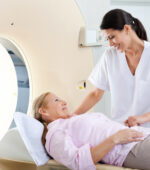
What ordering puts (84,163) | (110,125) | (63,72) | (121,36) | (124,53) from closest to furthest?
(84,163) < (110,125) < (121,36) < (124,53) < (63,72)

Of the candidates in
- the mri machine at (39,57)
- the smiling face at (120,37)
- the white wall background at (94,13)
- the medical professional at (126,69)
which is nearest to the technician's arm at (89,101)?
the medical professional at (126,69)

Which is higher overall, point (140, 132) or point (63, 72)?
Answer: point (63, 72)

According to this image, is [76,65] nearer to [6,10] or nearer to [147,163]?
[6,10]

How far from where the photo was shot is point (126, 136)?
60.1 inches

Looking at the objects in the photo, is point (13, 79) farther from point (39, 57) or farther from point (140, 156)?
point (140, 156)

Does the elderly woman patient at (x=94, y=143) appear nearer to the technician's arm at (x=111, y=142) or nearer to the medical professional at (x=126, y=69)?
the technician's arm at (x=111, y=142)

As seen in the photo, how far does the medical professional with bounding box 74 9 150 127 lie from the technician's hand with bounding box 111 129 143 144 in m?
0.37

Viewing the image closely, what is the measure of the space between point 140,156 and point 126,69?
21.9 inches

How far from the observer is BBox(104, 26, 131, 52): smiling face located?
5.88 ft

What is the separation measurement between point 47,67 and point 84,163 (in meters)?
0.70

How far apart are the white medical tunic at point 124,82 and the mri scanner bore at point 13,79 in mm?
464

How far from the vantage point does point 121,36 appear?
5.91 ft

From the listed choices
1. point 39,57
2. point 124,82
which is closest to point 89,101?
point 124,82

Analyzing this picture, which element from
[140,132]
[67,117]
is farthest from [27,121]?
[140,132]
